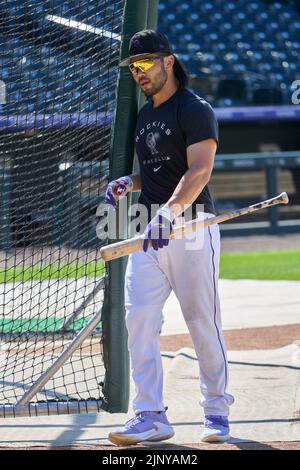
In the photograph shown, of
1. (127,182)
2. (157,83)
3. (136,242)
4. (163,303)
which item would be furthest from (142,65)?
(163,303)

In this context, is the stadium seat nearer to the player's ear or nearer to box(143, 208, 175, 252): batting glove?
the player's ear

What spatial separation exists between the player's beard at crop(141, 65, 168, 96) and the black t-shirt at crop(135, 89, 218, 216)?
80 mm

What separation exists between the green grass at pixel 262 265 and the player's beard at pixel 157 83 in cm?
841

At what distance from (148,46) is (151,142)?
462mm

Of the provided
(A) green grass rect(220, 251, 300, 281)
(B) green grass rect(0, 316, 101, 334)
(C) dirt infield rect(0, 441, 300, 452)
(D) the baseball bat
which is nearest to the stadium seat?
(A) green grass rect(220, 251, 300, 281)

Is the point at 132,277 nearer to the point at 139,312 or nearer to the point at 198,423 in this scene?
the point at 139,312

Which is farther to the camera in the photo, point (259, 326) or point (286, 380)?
point (259, 326)

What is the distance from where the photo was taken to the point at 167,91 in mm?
4543

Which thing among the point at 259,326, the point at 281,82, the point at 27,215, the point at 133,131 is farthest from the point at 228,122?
the point at 133,131

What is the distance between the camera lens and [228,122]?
78.5 ft

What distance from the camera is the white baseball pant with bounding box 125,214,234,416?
4.49 meters

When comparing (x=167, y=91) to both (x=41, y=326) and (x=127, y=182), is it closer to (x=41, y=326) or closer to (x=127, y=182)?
(x=127, y=182)
